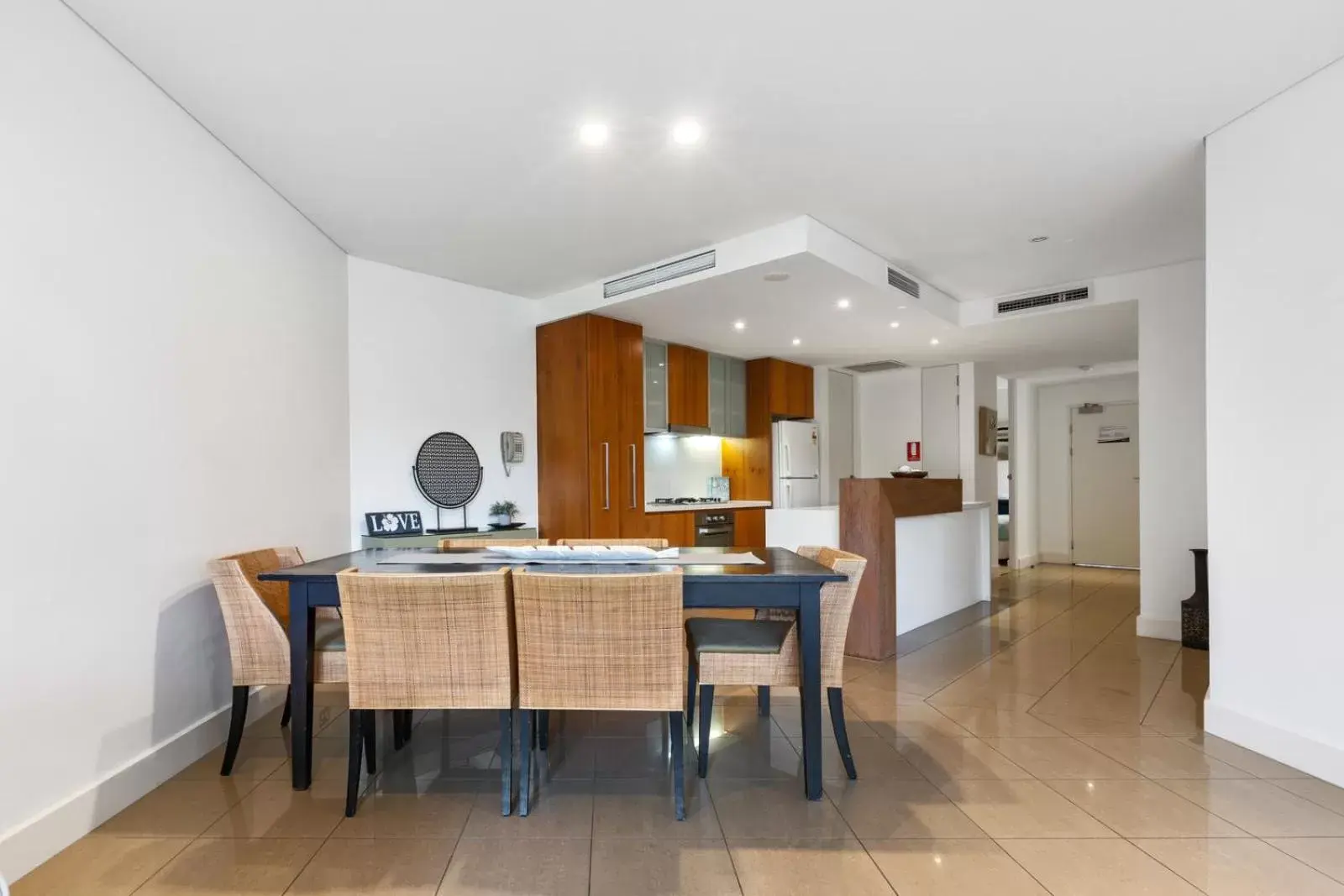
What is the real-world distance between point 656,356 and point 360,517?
2.84m

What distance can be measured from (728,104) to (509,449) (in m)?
3.16

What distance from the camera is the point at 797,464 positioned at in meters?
7.09

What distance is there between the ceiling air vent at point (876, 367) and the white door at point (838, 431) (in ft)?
0.60

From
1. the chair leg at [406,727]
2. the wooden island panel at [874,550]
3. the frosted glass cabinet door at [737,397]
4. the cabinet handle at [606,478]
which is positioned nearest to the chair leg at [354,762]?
the chair leg at [406,727]

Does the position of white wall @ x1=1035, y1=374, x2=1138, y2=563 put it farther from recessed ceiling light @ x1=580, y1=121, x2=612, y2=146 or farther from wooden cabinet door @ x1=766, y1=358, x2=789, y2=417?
recessed ceiling light @ x1=580, y1=121, x2=612, y2=146

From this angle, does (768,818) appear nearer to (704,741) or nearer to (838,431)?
(704,741)

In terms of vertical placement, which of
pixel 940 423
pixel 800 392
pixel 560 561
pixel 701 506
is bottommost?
pixel 701 506

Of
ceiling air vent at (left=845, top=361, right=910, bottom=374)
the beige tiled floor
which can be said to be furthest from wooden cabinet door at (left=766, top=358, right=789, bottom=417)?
the beige tiled floor

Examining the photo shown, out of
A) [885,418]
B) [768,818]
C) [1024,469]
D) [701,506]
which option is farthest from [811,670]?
[1024,469]

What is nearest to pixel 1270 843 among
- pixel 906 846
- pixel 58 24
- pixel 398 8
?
pixel 906 846

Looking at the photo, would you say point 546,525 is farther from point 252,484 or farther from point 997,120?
point 997,120

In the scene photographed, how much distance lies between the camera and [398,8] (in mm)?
2055

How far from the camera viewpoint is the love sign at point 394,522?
418 cm

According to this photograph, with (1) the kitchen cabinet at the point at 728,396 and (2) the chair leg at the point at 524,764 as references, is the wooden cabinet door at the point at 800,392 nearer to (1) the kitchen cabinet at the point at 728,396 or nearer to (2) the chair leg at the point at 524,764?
(1) the kitchen cabinet at the point at 728,396
